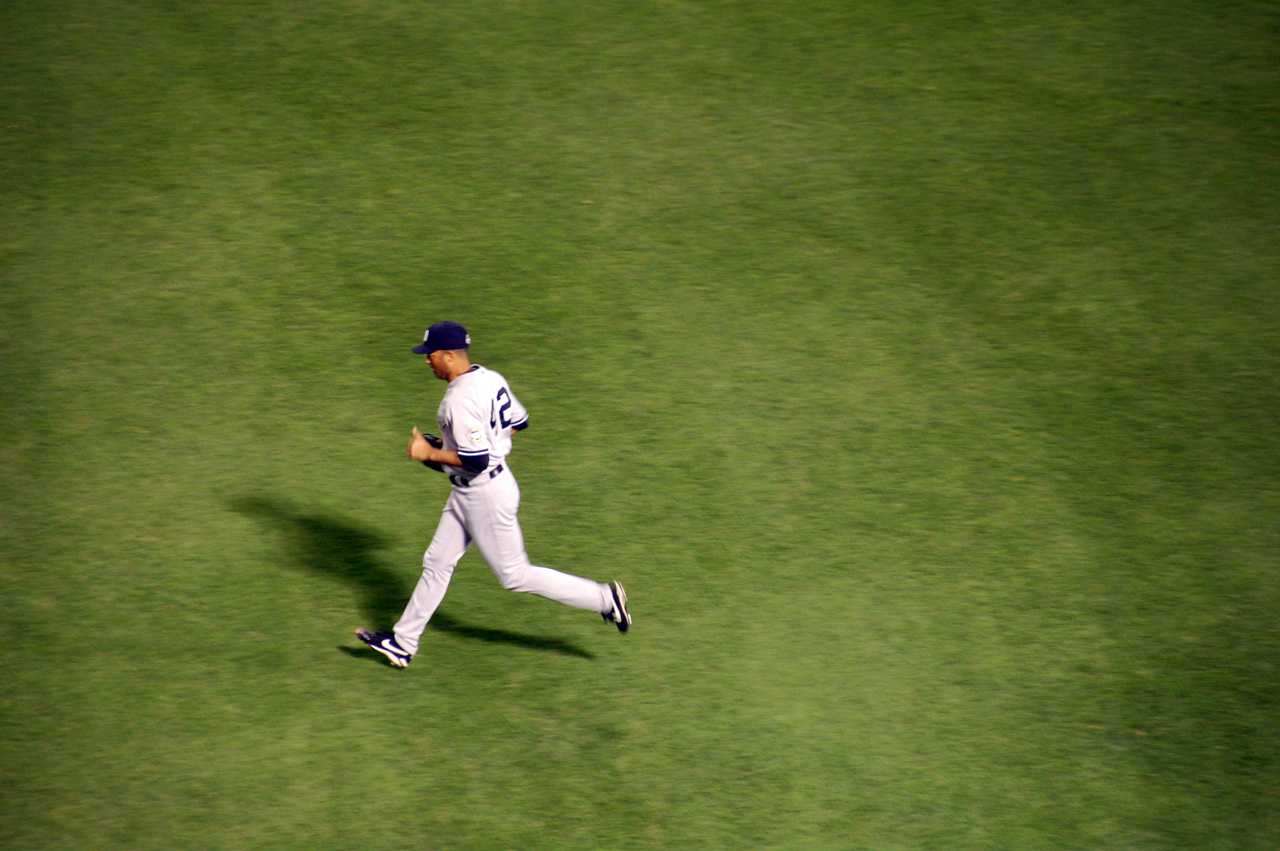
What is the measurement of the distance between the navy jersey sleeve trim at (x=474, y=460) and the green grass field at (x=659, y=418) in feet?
4.47

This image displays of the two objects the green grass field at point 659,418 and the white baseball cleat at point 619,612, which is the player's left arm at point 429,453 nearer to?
the white baseball cleat at point 619,612

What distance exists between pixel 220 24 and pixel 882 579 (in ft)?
31.5

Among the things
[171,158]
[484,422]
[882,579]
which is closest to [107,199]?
[171,158]

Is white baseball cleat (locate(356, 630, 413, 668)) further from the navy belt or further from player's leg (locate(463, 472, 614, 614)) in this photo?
the navy belt

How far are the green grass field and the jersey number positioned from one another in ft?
4.70

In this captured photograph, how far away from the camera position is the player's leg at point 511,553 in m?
5.40

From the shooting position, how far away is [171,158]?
9.53 metres

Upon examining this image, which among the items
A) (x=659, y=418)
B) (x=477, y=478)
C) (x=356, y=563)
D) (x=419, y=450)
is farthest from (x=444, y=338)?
(x=659, y=418)

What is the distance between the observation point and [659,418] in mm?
7555

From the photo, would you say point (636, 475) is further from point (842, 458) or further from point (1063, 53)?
point (1063, 53)

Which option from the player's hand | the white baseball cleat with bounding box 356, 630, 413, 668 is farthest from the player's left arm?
the white baseball cleat with bounding box 356, 630, 413, 668

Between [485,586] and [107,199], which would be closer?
[485,586]

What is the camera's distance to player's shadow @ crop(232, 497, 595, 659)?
6.08 meters

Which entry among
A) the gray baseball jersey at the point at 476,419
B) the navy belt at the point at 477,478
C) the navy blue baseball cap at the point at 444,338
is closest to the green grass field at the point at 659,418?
the navy belt at the point at 477,478
